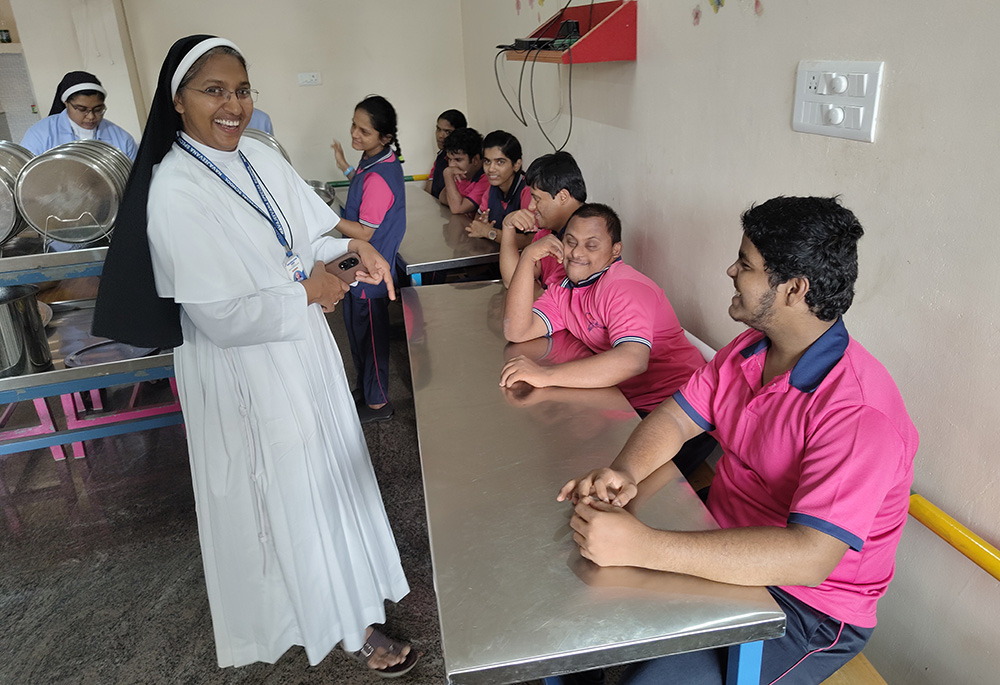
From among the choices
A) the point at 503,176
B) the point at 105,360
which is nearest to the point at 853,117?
the point at 503,176

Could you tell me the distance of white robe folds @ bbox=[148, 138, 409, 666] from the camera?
1499 mm

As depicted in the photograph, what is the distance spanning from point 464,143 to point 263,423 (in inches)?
110

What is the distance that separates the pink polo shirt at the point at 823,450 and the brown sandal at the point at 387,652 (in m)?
1.04

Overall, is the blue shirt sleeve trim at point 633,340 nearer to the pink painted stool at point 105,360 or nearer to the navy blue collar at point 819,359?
the navy blue collar at point 819,359

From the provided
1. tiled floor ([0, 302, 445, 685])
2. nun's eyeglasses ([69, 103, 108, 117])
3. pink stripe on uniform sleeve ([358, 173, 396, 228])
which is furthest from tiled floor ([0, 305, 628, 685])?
nun's eyeglasses ([69, 103, 108, 117])

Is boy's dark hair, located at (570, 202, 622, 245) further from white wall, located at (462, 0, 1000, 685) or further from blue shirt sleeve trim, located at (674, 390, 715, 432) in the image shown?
blue shirt sleeve trim, located at (674, 390, 715, 432)

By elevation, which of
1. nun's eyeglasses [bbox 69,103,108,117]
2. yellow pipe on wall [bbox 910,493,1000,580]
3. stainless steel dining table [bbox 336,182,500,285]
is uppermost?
nun's eyeglasses [bbox 69,103,108,117]

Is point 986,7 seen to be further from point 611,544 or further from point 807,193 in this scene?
point 611,544

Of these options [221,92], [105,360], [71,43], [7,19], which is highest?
[7,19]

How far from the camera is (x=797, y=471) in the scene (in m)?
1.21

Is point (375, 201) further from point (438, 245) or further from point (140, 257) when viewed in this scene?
point (140, 257)

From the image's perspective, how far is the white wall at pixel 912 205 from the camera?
1220 millimetres

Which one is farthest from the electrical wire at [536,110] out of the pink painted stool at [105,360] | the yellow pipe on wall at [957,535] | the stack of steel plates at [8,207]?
the pink painted stool at [105,360]

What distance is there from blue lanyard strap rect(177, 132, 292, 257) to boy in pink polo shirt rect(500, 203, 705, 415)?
697mm
